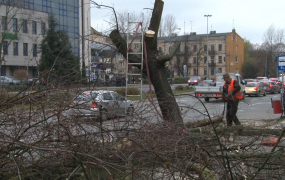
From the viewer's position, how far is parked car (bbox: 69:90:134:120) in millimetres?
4237

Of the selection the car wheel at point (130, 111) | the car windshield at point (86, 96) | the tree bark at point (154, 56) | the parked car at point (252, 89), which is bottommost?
the parked car at point (252, 89)

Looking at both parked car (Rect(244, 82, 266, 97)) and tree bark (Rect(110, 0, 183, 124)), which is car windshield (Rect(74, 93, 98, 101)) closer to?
tree bark (Rect(110, 0, 183, 124))

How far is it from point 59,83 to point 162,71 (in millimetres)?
4174

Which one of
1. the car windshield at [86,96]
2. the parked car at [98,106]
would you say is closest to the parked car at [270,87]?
the parked car at [98,106]

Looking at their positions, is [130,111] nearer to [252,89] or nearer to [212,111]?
[212,111]

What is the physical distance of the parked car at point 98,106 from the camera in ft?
13.9

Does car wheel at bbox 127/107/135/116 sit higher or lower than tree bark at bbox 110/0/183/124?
lower

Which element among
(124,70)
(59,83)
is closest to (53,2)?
(124,70)

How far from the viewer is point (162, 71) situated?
27.2ft

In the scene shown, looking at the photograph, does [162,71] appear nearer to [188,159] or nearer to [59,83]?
[59,83]

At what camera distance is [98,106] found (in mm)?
4648

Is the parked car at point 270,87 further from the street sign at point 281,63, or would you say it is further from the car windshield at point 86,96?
the car windshield at point 86,96

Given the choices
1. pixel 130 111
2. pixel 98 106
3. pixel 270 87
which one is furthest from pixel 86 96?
pixel 270 87

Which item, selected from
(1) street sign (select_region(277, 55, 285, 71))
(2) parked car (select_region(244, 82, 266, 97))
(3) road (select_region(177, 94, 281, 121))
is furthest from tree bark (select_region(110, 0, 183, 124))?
(2) parked car (select_region(244, 82, 266, 97))
